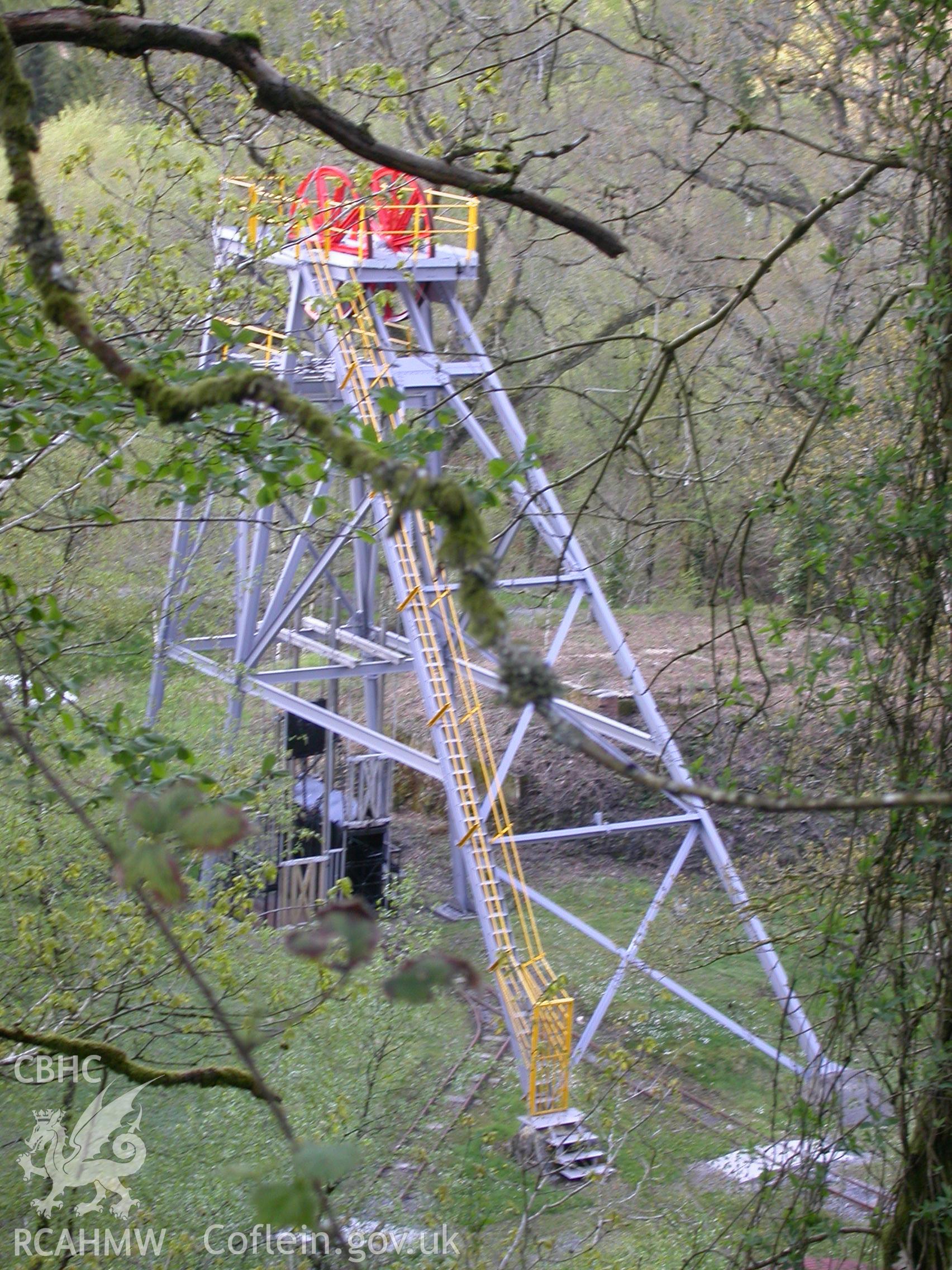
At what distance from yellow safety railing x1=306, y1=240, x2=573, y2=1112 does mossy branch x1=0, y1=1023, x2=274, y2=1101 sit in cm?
424

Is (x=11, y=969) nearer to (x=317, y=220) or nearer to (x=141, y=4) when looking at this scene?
(x=141, y=4)

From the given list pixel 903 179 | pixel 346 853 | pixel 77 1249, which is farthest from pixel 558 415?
pixel 77 1249

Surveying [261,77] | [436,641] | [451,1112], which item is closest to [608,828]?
[436,641]

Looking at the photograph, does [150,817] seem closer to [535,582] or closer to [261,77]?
[261,77]

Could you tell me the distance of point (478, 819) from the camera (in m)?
9.73

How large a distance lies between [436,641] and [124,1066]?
747 centimetres

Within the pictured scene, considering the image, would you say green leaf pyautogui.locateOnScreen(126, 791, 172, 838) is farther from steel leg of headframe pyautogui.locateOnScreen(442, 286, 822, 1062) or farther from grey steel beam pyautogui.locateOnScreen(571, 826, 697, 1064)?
grey steel beam pyautogui.locateOnScreen(571, 826, 697, 1064)

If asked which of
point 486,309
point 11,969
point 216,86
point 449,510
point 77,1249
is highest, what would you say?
point 486,309

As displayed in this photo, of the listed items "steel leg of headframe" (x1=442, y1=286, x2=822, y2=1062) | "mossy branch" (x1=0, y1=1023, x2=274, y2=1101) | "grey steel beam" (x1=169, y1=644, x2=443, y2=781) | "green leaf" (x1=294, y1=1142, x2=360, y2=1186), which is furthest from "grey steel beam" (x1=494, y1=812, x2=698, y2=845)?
"green leaf" (x1=294, y1=1142, x2=360, y2=1186)

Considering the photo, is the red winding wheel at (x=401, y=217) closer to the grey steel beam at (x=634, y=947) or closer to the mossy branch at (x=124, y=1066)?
the mossy branch at (x=124, y=1066)

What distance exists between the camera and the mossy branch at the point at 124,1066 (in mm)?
3008

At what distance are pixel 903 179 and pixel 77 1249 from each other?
9349 millimetres

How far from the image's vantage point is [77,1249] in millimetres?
5465

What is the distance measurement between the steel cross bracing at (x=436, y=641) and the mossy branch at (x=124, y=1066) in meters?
3.26
